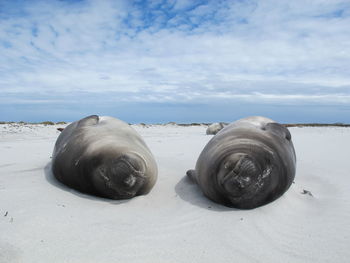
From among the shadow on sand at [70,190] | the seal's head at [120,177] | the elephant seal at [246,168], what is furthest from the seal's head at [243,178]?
the shadow on sand at [70,190]

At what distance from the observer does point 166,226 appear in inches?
103

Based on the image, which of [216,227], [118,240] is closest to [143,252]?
[118,240]

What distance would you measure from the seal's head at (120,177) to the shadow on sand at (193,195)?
1.81 ft

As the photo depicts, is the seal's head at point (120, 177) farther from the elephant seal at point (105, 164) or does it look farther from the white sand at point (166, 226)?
the white sand at point (166, 226)

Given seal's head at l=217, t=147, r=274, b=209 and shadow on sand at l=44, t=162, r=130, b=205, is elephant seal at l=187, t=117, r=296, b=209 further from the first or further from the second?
shadow on sand at l=44, t=162, r=130, b=205

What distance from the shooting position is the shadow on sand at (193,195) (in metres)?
3.15

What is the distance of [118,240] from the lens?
89.7 inches

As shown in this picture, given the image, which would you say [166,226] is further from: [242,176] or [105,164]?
[105,164]

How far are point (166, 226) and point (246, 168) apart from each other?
921mm

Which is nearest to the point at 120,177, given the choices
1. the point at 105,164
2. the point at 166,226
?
the point at 105,164

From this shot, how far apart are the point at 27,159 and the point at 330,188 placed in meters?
4.70

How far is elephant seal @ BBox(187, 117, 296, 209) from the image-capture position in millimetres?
2988

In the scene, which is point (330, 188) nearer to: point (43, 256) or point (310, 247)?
point (310, 247)

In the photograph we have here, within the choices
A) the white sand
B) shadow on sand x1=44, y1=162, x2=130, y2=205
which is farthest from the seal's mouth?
shadow on sand x1=44, y1=162, x2=130, y2=205
